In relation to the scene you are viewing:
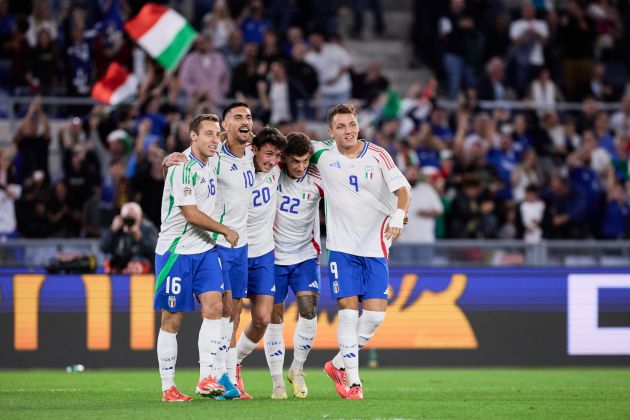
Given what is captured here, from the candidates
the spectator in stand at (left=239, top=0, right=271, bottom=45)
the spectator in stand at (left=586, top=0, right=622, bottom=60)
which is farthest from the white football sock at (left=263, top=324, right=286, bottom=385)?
the spectator in stand at (left=586, top=0, right=622, bottom=60)

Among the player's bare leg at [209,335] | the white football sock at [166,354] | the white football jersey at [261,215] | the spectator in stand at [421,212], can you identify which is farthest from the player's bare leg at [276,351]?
the spectator in stand at [421,212]

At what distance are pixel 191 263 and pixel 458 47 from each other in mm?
14911

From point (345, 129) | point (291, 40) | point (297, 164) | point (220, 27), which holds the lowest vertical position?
point (297, 164)

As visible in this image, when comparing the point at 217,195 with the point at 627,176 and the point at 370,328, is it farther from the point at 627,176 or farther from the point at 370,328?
the point at 627,176

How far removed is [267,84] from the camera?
2342 centimetres

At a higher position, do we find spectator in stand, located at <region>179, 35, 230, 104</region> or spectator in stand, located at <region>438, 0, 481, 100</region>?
spectator in stand, located at <region>438, 0, 481, 100</region>

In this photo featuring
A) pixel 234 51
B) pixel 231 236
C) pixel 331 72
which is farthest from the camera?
pixel 331 72

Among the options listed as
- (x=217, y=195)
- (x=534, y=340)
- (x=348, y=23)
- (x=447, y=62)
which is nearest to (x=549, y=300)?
(x=534, y=340)

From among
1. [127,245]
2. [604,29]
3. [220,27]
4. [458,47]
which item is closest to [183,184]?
[127,245]

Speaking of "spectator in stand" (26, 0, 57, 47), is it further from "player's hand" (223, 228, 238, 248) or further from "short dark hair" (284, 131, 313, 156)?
"player's hand" (223, 228, 238, 248)

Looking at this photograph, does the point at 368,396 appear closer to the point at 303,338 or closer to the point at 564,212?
the point at 303,338

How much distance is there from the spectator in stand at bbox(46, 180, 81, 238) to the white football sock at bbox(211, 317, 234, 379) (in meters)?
8.12

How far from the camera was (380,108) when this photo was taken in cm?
2348

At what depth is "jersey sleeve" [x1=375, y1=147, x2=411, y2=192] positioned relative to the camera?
12461mm
